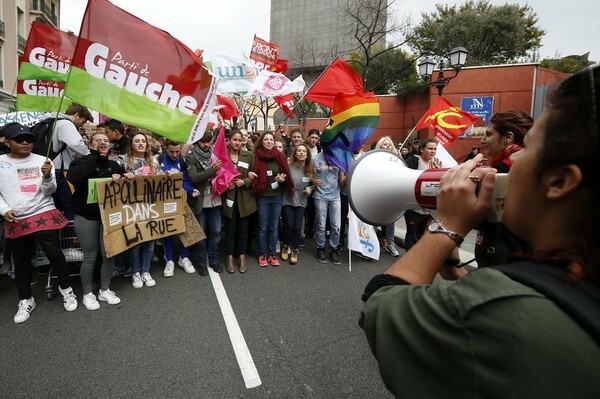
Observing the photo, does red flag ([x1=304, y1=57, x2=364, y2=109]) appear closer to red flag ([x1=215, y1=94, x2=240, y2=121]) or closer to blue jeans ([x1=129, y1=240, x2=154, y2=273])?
blue jeans ([x1=129, y1=240, x2=154, y2=273])

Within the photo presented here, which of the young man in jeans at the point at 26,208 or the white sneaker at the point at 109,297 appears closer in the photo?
the young man in jeans at the point at 26,208

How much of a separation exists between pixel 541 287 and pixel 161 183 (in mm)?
4359

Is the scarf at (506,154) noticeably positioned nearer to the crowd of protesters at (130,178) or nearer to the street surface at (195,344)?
the street surface at (195,344)

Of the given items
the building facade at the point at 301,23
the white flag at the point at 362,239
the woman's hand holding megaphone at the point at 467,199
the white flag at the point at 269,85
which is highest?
the building facade at the point at 301,23

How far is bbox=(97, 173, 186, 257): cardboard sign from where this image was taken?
12.2 ft

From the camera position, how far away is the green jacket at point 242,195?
478cm

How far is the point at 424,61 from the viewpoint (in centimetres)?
1077

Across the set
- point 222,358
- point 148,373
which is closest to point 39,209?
point 148,373

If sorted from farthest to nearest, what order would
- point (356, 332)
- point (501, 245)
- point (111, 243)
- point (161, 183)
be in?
point (161, 183) < point (111, 243) < point (356, 332) < point (501, 245)

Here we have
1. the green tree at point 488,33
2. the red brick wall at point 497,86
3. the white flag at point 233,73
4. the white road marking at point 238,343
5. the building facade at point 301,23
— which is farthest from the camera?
the building facade at point 301,23

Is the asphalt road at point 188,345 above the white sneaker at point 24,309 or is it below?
below

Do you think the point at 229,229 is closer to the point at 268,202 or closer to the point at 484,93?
the point at 268,202

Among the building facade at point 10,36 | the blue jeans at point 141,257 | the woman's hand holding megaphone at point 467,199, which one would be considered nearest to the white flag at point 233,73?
the blue jeans at point 141,257

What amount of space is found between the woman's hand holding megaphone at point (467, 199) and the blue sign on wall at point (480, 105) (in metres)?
16.8
